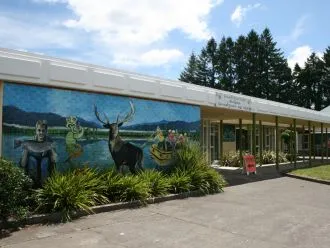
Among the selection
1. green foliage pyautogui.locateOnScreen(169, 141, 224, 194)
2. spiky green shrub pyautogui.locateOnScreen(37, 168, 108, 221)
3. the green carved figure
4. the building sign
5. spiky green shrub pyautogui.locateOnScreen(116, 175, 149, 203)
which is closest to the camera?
spiky green shrub pyautogui.locateOnScreen(37, 168, 108, 221)

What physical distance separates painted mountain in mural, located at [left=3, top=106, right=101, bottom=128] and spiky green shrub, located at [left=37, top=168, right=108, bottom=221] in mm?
1337

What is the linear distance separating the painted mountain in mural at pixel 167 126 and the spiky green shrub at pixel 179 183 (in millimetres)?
1670

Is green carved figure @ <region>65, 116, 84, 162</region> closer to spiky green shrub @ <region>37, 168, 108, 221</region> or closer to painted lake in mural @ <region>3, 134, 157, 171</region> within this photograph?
painted lake in mural @ <region>3, 134, 157, 171</region>

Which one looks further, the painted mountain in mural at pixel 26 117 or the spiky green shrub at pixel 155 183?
the spiky green shrub at pixel 155 183

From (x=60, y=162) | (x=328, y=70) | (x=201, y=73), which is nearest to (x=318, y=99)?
(x=328, y=70)

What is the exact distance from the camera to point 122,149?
1245 centimetres

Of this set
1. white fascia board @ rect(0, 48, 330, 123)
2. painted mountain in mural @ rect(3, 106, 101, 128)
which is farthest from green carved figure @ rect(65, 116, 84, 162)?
white fascia board @ rect(0, 48, 330, 123)

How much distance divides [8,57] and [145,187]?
180 inches

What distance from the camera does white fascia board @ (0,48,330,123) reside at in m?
9.46

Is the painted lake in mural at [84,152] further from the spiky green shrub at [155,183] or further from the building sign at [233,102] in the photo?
the building sign at [233,102]

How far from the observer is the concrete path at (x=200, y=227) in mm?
7461

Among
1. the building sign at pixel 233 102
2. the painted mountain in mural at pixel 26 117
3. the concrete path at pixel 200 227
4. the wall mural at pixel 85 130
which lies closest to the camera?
the concrete path at pixel 200 227

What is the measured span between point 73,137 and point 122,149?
1844 millimetres

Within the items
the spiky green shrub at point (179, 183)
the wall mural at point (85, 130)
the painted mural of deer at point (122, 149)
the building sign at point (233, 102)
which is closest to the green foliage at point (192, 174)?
the spiky green shrub at point (179, 183)
